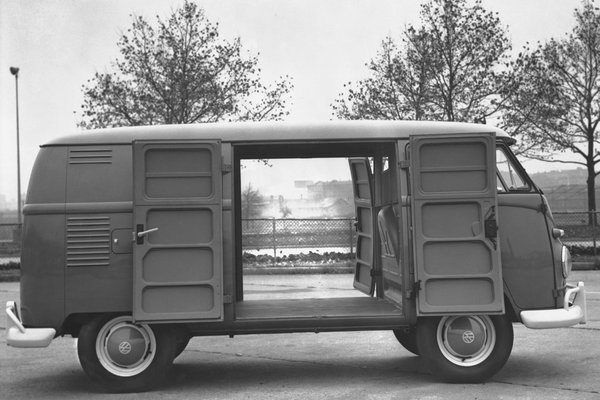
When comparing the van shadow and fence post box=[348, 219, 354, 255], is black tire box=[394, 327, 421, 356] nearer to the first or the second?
the van shadow

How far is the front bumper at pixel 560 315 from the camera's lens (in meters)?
6.82

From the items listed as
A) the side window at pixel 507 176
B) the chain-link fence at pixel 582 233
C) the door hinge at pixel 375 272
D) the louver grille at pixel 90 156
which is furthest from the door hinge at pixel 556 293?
the chain-link fence at pixel 582 233

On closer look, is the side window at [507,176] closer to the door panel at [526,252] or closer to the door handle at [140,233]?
the door panel at [526,252]

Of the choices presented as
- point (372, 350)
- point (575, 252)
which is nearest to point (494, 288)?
point (372, 350)

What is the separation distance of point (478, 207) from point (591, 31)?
97.5 ft

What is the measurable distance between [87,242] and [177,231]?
2.54ft

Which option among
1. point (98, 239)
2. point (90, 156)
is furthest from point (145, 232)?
point (90, 156)

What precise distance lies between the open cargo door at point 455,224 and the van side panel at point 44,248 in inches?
118

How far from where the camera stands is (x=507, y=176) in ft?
23.5

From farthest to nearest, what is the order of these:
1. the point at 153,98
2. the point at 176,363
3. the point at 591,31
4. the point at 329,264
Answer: the point at 591,31, the point at 153,98, the point at 329,264, the point at 176,363

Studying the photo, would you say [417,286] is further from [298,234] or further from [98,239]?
[298,234]

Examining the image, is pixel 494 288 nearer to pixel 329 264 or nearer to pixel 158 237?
pixel 158 237

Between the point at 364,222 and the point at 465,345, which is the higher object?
the point at 364,222

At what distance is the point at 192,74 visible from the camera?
89.7 ft
